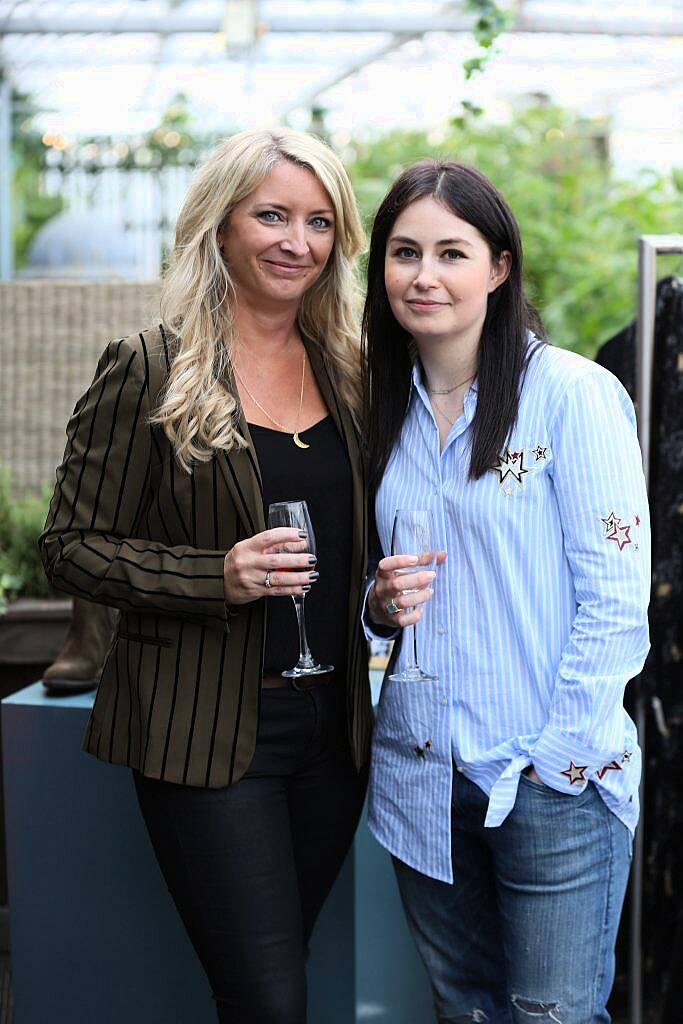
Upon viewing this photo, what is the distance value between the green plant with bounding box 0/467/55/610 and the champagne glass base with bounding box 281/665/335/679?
1.61m

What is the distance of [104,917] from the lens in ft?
9.02

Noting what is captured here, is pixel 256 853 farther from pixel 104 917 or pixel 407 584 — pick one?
pixel 104 917

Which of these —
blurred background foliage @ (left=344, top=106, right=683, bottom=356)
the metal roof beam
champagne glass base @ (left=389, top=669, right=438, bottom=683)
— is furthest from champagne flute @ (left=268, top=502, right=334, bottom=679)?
the metal roof beam

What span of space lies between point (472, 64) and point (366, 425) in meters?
1.71

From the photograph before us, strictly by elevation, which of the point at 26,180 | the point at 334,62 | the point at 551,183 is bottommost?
the point at 551,183

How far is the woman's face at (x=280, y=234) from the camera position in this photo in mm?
2135

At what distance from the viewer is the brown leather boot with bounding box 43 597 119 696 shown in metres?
2.83

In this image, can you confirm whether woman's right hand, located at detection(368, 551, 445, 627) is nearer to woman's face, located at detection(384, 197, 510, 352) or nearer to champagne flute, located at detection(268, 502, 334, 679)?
champagne flute, located at detection(268, 502, 334, 679)

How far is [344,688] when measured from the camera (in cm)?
217

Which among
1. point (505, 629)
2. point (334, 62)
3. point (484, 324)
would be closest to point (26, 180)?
point (334, 62)

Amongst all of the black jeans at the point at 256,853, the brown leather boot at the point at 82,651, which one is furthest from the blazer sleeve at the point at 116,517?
the brown leather boot at the point at 82,651

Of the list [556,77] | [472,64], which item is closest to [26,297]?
[472,64]

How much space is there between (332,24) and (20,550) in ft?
10.8

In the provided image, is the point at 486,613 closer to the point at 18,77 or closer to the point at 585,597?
the point at 585,597
